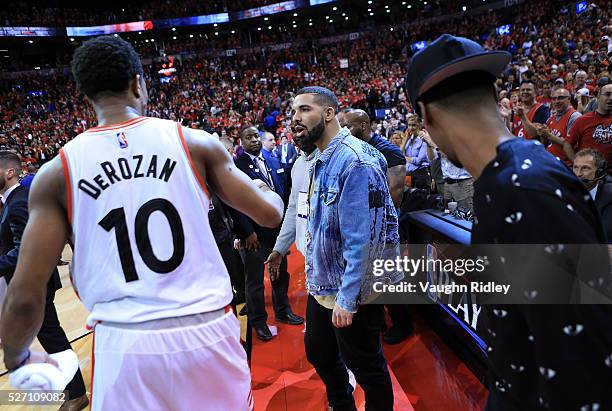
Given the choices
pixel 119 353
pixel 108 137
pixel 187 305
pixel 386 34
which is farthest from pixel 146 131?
pixel 386 34

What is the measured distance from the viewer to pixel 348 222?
192cm

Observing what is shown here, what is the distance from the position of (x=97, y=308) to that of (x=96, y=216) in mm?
312

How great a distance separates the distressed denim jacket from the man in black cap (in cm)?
84

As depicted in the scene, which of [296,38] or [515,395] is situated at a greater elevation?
[296,38]

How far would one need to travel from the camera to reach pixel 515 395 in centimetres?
96

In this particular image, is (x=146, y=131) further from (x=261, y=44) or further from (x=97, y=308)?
(x=261, y=44)

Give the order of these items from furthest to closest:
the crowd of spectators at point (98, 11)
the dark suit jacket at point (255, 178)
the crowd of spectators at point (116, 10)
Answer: the crowd of spectators at point (98, 11), the crowd of spectators at point (116, 10), the dark suit jacket at point (255, 178)

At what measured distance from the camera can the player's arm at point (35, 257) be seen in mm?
1271

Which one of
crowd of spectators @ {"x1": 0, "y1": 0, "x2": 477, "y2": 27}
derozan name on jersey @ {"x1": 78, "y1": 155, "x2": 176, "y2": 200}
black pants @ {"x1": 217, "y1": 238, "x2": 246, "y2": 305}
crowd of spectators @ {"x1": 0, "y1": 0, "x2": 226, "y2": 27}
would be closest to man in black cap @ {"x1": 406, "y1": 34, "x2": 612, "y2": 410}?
derozan name on jersey @ {"x1": 78, "y1": 155, "x2": 176, "y2": 200}

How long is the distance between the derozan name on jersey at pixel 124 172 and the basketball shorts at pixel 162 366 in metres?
0.46

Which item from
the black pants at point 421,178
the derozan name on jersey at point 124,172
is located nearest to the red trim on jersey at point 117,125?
the derozan name on jersey at point 124,172

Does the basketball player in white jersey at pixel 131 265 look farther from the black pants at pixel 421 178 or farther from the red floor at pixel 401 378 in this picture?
the black pants at pixel 421 178

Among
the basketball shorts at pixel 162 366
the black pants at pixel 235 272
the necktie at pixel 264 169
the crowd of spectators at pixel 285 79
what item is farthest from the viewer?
the crowd of spectators at pixel 285 79

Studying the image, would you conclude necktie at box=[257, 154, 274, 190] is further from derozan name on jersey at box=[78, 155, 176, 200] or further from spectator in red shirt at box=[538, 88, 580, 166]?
spectator in red shirt at box=[538, 88, 580, 166]
